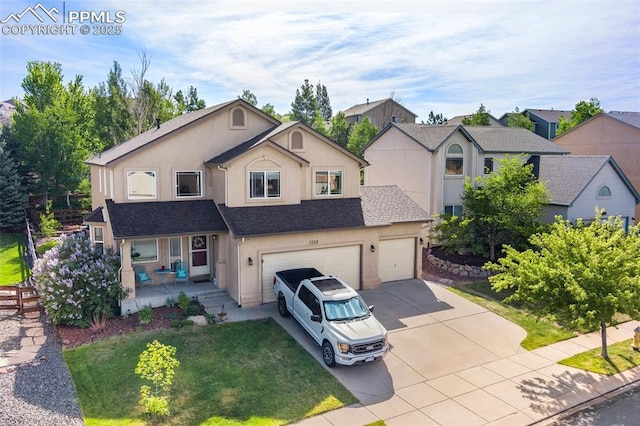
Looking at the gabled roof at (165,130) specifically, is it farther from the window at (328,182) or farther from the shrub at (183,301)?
the shrub at (183,301)

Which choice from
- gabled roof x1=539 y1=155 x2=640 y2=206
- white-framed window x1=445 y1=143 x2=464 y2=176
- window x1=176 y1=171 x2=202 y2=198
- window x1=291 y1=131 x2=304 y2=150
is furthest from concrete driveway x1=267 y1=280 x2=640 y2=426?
white-framed window x1=445 y1=143 x2=464 y2=176

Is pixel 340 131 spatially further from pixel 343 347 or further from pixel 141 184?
pixel 343 347

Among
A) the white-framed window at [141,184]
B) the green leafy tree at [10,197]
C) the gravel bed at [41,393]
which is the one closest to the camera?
the gravel bed at [41,393]

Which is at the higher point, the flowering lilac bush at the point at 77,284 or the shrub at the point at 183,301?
the flowering lilac bush at the point at 77,284

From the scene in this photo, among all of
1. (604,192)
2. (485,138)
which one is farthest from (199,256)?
(604,192)

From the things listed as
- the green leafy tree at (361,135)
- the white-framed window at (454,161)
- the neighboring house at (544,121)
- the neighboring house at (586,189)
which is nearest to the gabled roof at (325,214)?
the white-framed window at (454,161)
